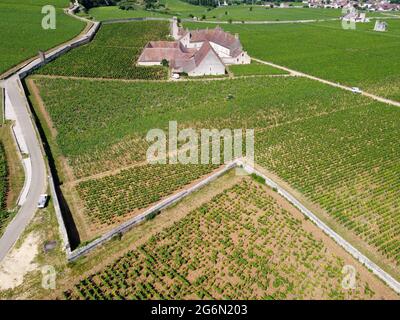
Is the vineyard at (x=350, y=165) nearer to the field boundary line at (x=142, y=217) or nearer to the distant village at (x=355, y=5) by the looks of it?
the field boundary line at (x=142, y=217)

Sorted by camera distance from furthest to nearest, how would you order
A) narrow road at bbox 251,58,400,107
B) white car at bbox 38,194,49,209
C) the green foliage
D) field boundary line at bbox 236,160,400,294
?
narrow road at bbox 251,58,400,107 → the green foliage → white car at bbox 38,194,49,209 → field boundary line at bbox 236,160,400,294

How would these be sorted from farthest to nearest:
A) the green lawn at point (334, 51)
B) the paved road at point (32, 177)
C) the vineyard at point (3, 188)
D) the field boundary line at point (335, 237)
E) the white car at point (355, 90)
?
1. the green lawn at point (334, 51)
2. the white car at point (355, 90)
3. the vineyard at point (3, 188)
4. the paved road at point (32, 177)
5. the field boundary line at point (335, 237)

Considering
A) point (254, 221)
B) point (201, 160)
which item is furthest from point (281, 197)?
point (201, 160)

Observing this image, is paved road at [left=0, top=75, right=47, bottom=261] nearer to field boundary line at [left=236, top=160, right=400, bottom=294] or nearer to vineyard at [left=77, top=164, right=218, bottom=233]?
vineyard at [left=77, top=164, right=218, bottom=233]

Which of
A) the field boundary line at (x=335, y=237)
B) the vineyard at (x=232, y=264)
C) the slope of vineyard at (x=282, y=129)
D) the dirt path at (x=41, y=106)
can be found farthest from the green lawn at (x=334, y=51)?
the dirt path at (x=41, y=106)

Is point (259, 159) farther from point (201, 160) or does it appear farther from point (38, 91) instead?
point (38, 91)

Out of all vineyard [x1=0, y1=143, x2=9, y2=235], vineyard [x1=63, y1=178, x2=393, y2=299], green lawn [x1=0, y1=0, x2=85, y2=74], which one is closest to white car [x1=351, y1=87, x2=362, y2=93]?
vineyard [x1=63, y1=178, x2=393, y2=299]
